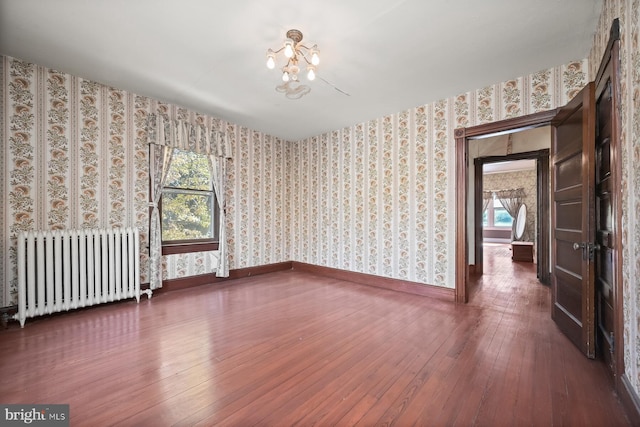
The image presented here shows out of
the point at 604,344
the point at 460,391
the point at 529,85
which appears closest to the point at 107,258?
the point at 460,391

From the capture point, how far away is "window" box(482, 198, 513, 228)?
33.8 ft

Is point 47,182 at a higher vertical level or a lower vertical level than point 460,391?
higher

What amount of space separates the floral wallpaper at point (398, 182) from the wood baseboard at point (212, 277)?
53cm

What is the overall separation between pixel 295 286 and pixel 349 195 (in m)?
1.81

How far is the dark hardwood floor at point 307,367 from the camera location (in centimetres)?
146

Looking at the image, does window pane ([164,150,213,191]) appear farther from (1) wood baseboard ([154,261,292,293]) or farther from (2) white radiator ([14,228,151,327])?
(1) wood baseboard ([154,261,292,293])

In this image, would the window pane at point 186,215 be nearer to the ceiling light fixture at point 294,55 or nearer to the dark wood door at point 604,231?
the ceiling light fixture at point 294,55

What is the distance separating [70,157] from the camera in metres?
3.04

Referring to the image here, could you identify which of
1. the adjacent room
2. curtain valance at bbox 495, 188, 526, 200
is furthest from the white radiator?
curtain valance at bbox 495, 188, 526, 200

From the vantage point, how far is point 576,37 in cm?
233

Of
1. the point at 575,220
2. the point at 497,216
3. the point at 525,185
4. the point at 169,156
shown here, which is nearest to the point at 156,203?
the point at 169,156

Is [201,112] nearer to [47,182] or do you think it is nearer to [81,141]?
[81,141]

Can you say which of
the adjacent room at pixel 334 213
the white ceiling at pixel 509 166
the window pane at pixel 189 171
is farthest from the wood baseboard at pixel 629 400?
the white ceiling at pixel 509 166

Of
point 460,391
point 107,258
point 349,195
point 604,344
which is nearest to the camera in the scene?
point 460,391
